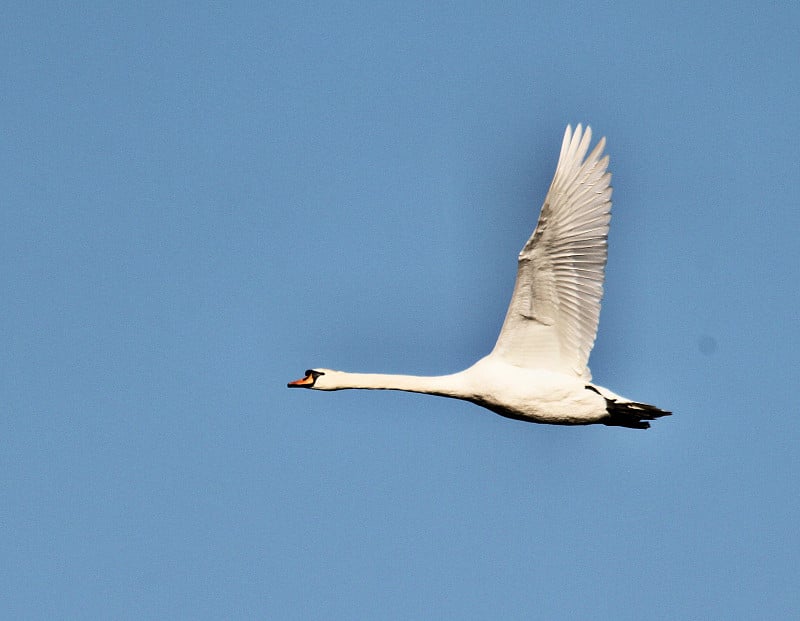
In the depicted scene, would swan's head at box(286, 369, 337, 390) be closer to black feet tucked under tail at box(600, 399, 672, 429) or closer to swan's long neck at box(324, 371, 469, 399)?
swan's long neck at box(324, 371, 469, 399)

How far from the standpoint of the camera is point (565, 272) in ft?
74.8

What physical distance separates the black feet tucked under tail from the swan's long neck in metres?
1.86

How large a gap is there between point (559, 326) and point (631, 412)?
1409mm

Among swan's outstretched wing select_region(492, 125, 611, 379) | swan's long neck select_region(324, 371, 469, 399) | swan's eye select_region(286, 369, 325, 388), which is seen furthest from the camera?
swan's eye select_region(286, 369, 325, 388)

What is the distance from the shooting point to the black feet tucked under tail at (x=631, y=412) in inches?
910

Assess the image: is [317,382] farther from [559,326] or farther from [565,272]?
[565,272]

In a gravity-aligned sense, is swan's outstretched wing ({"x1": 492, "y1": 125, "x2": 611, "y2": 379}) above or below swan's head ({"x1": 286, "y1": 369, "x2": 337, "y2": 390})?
above

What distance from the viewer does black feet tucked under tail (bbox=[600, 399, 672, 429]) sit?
2311 centimetres

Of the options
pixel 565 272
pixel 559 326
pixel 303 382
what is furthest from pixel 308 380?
pixel 565 272

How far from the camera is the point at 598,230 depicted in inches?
898

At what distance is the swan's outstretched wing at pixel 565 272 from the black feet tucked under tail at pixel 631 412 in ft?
1.99

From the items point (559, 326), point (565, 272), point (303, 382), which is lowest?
point (303, 382)

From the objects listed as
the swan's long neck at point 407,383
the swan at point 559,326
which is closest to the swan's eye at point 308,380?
the swan's long neck at point 407,383

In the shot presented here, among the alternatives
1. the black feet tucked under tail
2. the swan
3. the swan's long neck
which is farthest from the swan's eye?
the black feet tucked under tail
